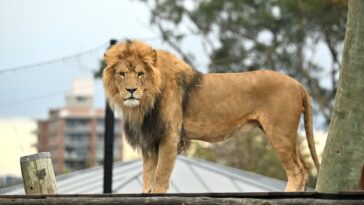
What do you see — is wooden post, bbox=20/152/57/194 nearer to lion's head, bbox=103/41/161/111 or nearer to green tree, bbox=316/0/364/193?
lion's head, bbox=103/41/161/111

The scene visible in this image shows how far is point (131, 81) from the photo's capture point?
21.8ft

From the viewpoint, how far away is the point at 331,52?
2138 cm

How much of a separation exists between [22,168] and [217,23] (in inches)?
627

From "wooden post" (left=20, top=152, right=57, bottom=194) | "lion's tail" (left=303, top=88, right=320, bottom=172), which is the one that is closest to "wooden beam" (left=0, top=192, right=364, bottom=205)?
"wooden post" (left=20, top=152, right=57, bottom=194)

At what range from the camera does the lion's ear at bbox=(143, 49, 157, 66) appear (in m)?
6.77

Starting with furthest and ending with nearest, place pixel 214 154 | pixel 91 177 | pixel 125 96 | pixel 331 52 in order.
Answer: pixel 214 154, pixel 331 52, pixel 91 177, pixel 125 96

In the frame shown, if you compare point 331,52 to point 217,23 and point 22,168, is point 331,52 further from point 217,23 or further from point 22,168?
point 22,168

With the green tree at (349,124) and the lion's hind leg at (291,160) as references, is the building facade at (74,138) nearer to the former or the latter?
the lion's hind leg at (291,160)

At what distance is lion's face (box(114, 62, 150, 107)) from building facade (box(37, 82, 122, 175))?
750cm

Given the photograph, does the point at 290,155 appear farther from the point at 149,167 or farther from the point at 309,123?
the point at 149,167

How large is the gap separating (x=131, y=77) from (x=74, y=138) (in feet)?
90.0

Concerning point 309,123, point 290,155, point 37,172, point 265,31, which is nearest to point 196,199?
point 37,172

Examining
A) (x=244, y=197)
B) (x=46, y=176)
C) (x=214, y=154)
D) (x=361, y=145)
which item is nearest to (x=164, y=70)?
(x=46, y=176)

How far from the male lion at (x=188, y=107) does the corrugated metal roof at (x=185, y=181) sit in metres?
4.83
